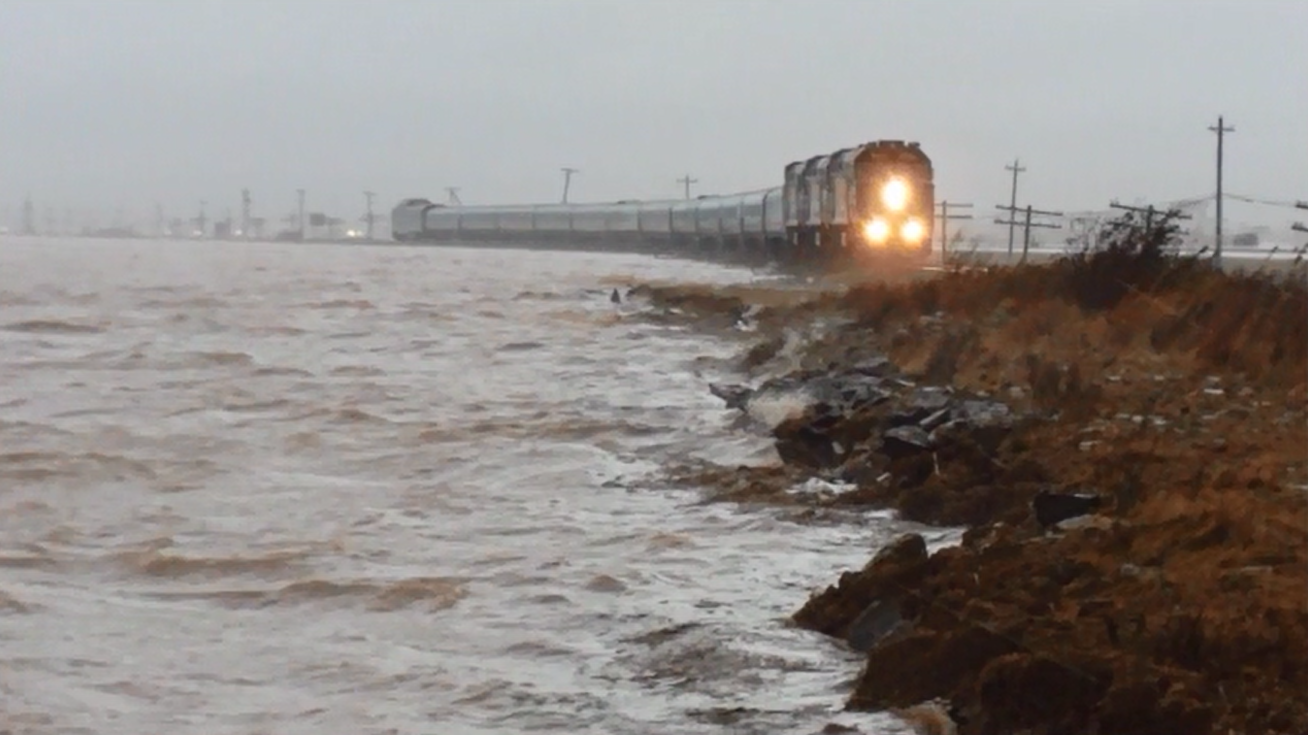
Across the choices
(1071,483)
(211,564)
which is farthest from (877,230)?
(211,564)

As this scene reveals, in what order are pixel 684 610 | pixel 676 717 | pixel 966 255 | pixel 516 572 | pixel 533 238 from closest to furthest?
pixel 676 717, pixel 684 610, pixel 516 572, pixel 966 255, pixel 533 238

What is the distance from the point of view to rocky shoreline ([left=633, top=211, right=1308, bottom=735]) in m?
6.21

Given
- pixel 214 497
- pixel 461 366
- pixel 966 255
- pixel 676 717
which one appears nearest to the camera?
→ pixel 676 717

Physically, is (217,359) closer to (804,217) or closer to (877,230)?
(877,230)

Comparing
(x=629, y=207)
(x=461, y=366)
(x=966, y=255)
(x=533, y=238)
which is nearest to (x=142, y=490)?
(x=461, y=366)

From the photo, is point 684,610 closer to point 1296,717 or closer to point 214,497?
point 1296,717

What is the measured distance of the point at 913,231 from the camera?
3972 cm

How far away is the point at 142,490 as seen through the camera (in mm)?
13523

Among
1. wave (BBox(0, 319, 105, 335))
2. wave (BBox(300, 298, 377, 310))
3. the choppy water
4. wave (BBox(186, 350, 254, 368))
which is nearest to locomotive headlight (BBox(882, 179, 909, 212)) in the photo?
wave (BBox(300, 298, 377, 310))

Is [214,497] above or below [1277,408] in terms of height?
below

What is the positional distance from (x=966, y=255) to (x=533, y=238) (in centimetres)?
5801

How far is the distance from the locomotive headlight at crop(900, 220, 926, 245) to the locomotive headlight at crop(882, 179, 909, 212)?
45cm

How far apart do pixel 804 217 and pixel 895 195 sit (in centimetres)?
488

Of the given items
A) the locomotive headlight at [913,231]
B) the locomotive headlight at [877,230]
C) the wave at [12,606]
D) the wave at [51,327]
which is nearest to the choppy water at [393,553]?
the wave at [12,606]
